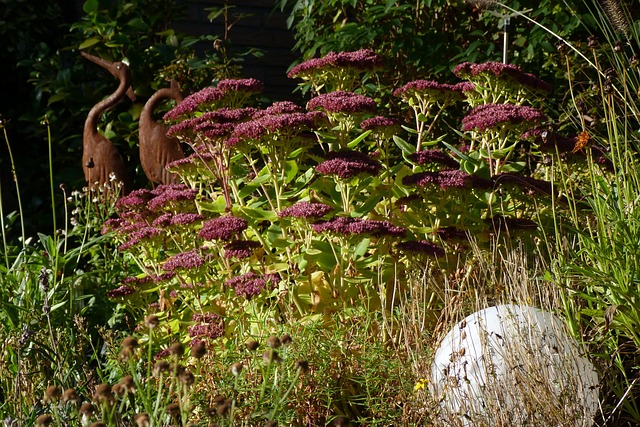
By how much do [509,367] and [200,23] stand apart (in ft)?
21.5

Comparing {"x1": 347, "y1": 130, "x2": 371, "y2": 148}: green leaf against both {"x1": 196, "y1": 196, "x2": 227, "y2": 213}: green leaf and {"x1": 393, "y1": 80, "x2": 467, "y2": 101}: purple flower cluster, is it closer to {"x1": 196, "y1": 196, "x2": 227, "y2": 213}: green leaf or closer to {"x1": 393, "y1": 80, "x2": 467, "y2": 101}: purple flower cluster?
{"x1": 393, "y1": 80, "x2": 467, "y2": 101}: purple flower cluster

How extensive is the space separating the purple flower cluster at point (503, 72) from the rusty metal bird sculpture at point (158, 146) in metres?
1.72

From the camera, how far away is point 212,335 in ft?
10.3

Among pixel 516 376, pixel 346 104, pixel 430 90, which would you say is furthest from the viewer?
pixel 430 90

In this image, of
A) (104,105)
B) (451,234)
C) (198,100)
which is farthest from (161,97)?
(451,234)

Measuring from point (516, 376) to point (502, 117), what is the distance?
1.26 metres

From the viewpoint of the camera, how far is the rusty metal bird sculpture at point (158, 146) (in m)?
4.88

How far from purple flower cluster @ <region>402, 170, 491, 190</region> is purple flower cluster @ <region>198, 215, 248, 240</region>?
0.70 m

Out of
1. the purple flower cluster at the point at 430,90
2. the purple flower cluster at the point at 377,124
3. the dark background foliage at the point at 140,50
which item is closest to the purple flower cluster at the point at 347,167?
the purple flower cluster at the point at 377,124

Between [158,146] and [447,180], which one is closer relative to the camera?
[447,180]

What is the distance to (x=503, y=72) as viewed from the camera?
3.83 metres

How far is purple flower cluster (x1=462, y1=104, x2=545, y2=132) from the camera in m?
3.55

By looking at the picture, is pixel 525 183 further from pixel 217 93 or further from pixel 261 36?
pixel 261 36

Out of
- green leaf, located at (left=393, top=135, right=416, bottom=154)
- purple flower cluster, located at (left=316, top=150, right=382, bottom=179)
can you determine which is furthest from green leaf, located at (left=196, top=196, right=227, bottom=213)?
green leaf, located at (left=393, top=135, right=416, bottom=154)
